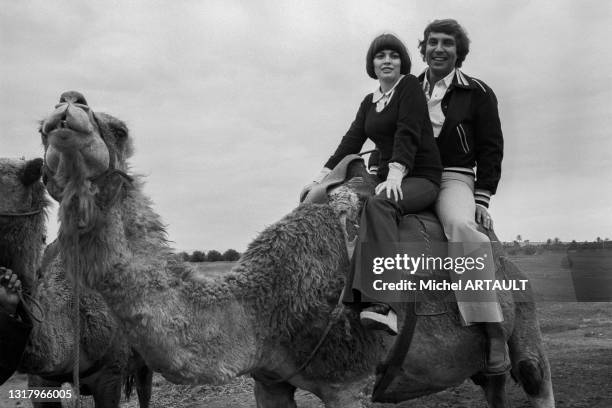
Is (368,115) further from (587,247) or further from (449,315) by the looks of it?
(587,247)

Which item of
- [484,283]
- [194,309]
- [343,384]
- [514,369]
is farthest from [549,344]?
[194,309]

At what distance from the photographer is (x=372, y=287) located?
4.17 m

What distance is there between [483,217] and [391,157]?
1.11 m

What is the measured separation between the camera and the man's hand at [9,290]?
5.22 meters

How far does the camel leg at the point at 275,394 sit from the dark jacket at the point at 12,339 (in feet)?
6.80

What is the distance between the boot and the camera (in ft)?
16.4

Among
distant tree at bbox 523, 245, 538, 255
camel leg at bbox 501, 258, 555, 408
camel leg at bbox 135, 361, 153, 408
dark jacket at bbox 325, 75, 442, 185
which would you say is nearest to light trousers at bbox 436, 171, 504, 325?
dark jacket at bbox 325, 75, 442, 185

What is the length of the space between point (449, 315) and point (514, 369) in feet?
3.44

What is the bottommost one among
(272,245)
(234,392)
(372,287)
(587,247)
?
(234,392)

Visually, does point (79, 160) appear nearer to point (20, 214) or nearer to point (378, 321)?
point (378, 321)

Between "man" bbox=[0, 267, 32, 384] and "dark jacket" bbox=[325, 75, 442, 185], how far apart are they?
123 inches

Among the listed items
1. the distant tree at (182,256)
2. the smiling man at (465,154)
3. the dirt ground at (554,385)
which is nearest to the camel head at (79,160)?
the distant tree at (182,256)

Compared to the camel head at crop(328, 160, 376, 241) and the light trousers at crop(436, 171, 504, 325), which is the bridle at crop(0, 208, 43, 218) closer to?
the camel head at crop(328, 160, 376, 241)

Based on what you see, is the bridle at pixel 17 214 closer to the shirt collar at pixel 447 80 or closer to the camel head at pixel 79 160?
the camel head at pixel 79 160
